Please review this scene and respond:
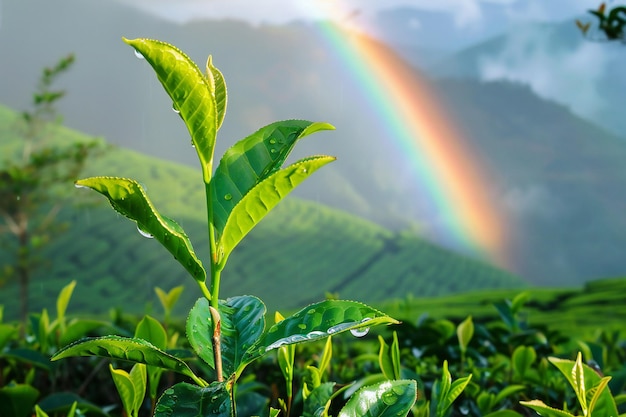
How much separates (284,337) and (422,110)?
8774 mm

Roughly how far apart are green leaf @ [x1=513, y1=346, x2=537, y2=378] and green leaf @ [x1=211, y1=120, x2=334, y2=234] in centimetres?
53

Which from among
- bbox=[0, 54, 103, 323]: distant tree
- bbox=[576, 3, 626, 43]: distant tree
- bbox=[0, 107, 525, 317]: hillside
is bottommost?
bbox=[0, 107, 525, 317]: hillside

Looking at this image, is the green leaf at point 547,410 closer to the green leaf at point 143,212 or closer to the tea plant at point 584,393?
the tea plant at point 584,393

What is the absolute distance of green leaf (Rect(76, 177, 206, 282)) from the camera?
0.49 metres

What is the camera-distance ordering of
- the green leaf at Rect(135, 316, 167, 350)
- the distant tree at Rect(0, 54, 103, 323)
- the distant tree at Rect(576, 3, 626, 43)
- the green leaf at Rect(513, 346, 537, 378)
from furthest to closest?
1. the distant tree at Rect(0, 54, 103, 323)
2. the distant tree at Rect(576, 3, 626, 43)
3. the green leaf at Rect(513, 346, 537, 378)
4. the green leaf at Rect(135, 316, 167, 350)

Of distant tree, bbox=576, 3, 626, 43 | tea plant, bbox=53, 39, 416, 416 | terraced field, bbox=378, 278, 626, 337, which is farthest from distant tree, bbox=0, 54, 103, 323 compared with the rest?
tea plant, bbox=53, 39, 416, 416

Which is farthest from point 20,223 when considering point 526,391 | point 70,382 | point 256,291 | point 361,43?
point 526,391

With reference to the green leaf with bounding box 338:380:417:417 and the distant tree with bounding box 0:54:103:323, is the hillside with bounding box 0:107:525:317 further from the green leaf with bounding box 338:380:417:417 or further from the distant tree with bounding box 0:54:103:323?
the green leaf with bounding box 338:380:417:417

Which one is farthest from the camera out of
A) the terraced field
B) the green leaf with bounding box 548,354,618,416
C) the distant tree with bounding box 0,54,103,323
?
the distant tree with bounding box 0,54,103,323

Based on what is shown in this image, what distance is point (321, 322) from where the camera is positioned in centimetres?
52

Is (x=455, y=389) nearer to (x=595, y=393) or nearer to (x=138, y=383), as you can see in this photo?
(x=595, y=393)

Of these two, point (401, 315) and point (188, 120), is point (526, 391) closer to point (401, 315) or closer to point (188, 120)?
point (401, 315)

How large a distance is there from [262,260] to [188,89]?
746 cm

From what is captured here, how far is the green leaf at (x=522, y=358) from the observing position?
911 millimetres
